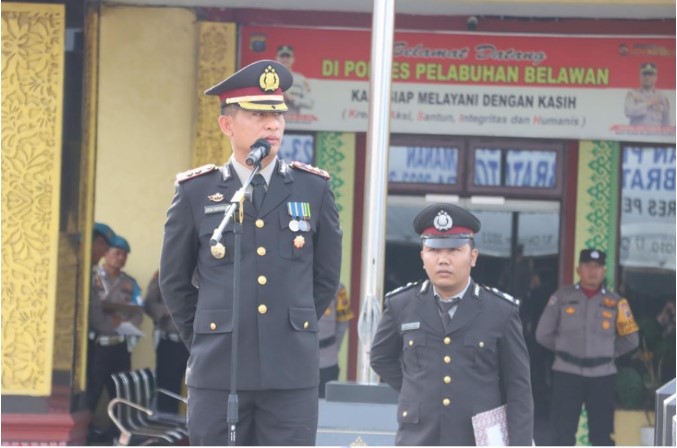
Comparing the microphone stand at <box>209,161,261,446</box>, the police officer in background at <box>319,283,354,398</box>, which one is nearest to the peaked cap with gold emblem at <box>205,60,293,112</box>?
the microphone stand at <box>209,161,261,446</box>

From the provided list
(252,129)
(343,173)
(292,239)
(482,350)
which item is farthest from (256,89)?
(343,173)

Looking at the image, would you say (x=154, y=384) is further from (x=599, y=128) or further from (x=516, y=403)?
(x=516, y=403)

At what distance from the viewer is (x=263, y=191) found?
4.95m

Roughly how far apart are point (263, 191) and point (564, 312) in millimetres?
6423

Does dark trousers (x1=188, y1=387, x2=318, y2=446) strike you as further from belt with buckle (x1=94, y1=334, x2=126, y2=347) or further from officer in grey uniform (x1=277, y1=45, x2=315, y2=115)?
officer in grey uniform (x1=277, y1=45, x2=315, y2=115)

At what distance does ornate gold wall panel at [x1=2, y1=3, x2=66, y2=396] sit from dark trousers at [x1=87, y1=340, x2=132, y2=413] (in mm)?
1383

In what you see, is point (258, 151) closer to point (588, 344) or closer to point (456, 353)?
point (456, 353)

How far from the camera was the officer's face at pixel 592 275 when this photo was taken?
1102 cm

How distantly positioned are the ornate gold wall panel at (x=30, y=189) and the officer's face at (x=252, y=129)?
4.96 meters

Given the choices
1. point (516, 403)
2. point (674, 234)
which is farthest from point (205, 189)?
point (674, 234)

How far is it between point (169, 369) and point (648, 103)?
14.1ft

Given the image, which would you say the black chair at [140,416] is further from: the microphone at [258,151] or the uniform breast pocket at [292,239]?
the microphone at [258,151]

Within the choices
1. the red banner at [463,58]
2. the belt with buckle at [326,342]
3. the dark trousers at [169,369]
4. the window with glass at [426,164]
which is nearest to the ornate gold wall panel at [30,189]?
the dark trousers at [169,369]

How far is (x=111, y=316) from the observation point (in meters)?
11.3
